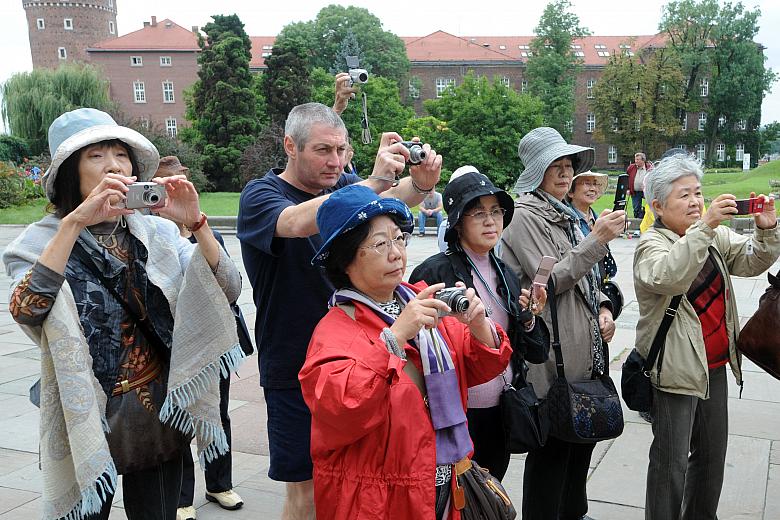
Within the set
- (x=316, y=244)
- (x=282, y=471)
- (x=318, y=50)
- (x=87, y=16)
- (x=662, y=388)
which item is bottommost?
(x=282, y=471)

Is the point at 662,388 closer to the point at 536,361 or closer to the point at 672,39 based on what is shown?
the point at 536,361

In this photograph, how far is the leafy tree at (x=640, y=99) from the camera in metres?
53.1

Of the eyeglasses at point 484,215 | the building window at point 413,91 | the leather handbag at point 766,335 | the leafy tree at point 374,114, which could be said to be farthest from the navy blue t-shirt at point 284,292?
the building window at point 413,91

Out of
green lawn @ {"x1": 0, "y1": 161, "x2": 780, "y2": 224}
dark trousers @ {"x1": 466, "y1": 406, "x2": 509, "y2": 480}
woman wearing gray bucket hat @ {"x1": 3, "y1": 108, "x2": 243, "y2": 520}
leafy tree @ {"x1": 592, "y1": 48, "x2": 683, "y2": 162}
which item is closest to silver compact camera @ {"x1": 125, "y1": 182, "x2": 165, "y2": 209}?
woman wearing gray bucket hat @ {"x1": 3, "y1": 108, "x2": 243, "y2": 520}

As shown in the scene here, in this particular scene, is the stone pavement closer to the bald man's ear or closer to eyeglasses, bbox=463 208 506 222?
eyeglasses, bbox=463 208 506 222

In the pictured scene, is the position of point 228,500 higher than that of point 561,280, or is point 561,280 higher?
point 561,280

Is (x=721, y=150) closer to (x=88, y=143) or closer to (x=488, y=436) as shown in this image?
(x=488, y=436)

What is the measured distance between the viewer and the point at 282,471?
9.25ft

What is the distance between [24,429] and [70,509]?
3.33 m

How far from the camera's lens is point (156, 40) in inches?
2694

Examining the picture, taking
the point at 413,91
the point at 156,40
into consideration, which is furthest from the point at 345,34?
the point at 156,40

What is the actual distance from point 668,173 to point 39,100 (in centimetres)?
4712

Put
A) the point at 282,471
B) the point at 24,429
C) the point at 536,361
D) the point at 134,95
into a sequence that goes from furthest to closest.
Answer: the point at 134,95 → the point at 24,429 → the point at 536,361 → the point at 282,471

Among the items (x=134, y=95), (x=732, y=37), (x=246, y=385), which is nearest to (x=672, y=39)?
(x=732, y=37)
